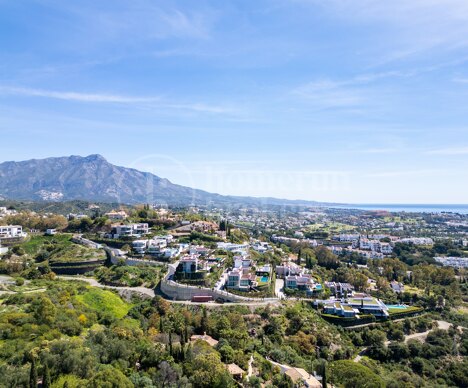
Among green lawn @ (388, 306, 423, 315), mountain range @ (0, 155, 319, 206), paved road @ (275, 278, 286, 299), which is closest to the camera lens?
paved road @ (275, 278, 286, 299)

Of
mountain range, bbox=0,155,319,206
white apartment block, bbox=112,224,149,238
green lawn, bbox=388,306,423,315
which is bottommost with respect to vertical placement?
green lawn, bbox=388,306,423,315

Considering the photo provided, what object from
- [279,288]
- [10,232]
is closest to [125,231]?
[10,232]

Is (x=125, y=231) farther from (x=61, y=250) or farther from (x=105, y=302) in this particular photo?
(x=105, y=302)

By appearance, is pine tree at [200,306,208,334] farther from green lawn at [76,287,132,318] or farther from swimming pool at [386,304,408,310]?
swimming pool at [386,304,408,310]

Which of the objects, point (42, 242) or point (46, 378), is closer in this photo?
point (46, 378)

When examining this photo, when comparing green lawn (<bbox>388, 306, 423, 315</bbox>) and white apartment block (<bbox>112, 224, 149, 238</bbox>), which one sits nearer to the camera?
green lawn (<bbox>388, 306, 423, 315</bbox>)

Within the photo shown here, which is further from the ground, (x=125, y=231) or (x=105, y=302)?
(x=125, y=231)

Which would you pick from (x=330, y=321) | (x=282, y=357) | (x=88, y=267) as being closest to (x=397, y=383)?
(x=282, y=357)

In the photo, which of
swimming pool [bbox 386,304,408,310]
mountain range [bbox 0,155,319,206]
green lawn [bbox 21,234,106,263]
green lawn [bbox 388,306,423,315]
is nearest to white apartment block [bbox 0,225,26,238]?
green lawn [bbox 21,234,106,263]

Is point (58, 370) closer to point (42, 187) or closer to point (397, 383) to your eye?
point (397, 383)
